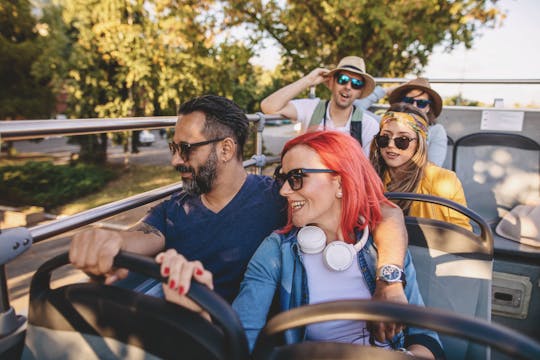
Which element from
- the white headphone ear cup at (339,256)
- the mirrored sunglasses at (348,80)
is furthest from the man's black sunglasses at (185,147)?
the mirrored sunglasses at (348,80)

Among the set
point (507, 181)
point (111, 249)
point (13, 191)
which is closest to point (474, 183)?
point (507, 181)

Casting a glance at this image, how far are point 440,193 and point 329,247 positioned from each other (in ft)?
3.59

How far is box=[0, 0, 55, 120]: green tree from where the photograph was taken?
13445 mm

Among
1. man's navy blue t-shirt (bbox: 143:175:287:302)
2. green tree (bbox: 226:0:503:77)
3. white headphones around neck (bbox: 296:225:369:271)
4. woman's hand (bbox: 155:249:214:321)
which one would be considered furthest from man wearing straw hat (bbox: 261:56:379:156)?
green tree (bbox: 226:0:503:77)

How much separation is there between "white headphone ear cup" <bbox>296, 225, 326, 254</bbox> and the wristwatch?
254mm

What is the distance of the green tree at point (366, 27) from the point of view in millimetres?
6062

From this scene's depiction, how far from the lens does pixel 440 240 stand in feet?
5.29

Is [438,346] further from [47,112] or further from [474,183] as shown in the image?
[47,112]

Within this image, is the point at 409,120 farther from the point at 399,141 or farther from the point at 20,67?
the point at 20,67

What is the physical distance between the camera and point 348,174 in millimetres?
1553

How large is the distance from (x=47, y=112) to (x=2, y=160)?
3903 millimetres

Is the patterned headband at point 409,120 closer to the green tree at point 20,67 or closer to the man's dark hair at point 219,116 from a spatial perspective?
the man's dark hair at point 219,116

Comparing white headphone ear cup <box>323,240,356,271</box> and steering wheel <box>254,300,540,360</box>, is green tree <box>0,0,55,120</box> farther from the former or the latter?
steering wheel <box>254,300,540,360</box>

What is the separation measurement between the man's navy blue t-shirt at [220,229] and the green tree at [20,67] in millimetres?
14380
